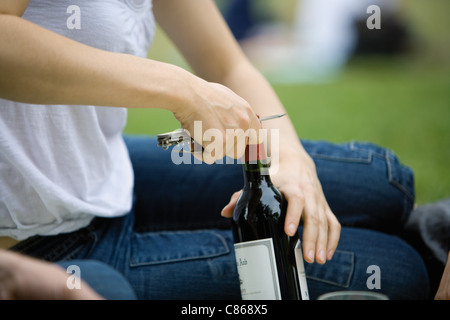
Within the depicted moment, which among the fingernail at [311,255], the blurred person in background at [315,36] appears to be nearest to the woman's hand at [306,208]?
the fingernail at [311,255]

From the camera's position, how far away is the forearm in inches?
22.1

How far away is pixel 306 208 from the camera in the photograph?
0.75 meters

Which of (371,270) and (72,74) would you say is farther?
(371,270)

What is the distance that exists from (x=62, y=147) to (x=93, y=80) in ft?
0.77

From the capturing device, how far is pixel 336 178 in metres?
1.01

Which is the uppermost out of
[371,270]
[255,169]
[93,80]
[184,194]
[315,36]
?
[315,36]

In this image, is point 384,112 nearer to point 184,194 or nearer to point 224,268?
point 184,194

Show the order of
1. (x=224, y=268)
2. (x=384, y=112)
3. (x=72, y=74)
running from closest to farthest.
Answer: (x=72, y=74) → (x=224, y=268) → (x=384, y=112)

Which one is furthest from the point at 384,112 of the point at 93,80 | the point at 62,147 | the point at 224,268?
the point at 93,80

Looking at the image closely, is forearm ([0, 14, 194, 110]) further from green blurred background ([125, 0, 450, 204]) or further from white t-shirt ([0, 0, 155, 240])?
green blurred background ([125, 0, 450, 204])

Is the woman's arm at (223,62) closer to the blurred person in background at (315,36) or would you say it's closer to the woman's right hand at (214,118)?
the woman's right hand at (214,118)

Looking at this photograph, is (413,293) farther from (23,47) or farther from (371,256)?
(23,47)
